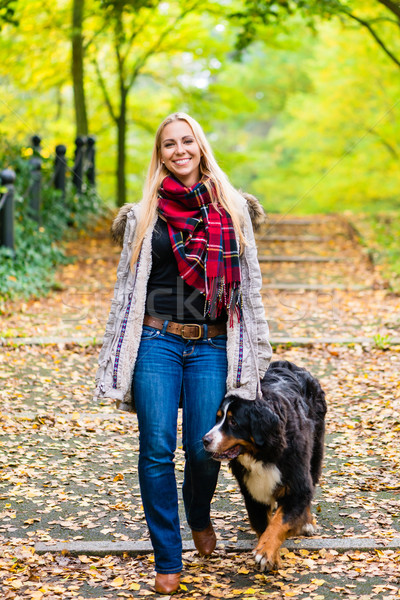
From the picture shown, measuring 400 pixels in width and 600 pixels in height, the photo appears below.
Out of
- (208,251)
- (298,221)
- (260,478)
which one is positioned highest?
(298,221)

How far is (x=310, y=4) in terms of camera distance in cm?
1071

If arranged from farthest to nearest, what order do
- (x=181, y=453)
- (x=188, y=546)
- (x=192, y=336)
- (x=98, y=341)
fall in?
(x=98, y=341) → (x=181, y=453) → (x=188, y=546) → (x=192, y=336)

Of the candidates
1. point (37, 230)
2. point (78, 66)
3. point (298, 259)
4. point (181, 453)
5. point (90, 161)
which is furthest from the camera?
point (90, 161)

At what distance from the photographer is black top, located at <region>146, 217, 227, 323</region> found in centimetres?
342

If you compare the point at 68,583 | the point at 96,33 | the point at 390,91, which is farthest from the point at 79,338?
the point at 390,91

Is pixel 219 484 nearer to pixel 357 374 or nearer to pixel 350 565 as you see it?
pixel 350 565

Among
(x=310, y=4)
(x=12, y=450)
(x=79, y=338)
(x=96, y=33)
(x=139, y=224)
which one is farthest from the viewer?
(x=96, y=33)

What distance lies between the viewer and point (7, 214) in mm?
10156

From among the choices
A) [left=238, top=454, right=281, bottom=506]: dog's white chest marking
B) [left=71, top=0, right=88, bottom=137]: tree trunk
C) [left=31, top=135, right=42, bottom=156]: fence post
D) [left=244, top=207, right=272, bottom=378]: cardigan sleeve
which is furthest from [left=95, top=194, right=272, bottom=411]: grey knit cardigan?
[left=71, top=0, right=88, bottom=137]: tree trunk

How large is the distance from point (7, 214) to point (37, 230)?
157 centimetres

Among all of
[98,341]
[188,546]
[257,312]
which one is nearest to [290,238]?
[98,341]

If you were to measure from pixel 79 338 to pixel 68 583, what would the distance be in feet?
14.8

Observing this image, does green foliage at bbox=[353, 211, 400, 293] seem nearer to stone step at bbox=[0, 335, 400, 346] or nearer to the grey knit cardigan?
stone step at bbox=[0, 335, 400, 346]

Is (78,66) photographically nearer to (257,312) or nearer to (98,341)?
(98,341)
